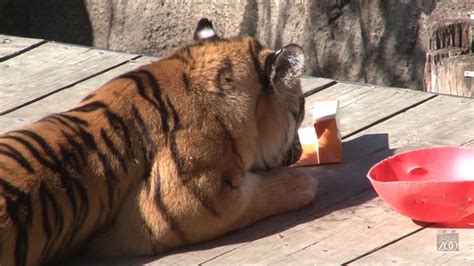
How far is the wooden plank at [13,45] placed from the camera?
5824mm

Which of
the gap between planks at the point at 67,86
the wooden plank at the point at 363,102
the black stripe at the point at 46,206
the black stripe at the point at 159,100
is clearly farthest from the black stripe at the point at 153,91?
the gap between planks at the point at 67,86

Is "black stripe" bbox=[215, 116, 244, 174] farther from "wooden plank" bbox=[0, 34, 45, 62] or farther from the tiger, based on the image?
"wooden plank" bbox=[0, 34, 45, 62]

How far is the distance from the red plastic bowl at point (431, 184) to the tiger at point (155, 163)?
0.32 meters

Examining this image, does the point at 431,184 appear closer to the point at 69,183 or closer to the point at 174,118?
the point at 174,118

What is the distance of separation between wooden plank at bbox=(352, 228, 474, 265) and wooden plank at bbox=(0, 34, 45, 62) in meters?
2.75

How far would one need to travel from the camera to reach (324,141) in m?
4.40

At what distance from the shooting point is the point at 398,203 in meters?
3.77

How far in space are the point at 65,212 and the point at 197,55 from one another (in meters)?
0.75

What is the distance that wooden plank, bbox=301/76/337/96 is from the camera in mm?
5113

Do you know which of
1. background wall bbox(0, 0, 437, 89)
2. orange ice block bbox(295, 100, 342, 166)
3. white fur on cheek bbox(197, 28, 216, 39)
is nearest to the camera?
white fur on cheek bbox(197, 28, 216, 39)

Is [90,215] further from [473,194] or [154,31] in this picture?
[154,31]

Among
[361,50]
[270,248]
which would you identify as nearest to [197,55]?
[270,248]

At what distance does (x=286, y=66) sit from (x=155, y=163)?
23.5 inches

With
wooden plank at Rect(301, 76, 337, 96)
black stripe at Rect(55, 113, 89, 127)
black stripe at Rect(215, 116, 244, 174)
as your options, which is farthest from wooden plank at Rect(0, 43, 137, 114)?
black stripe at Rect(215, 116, 244, 174)
